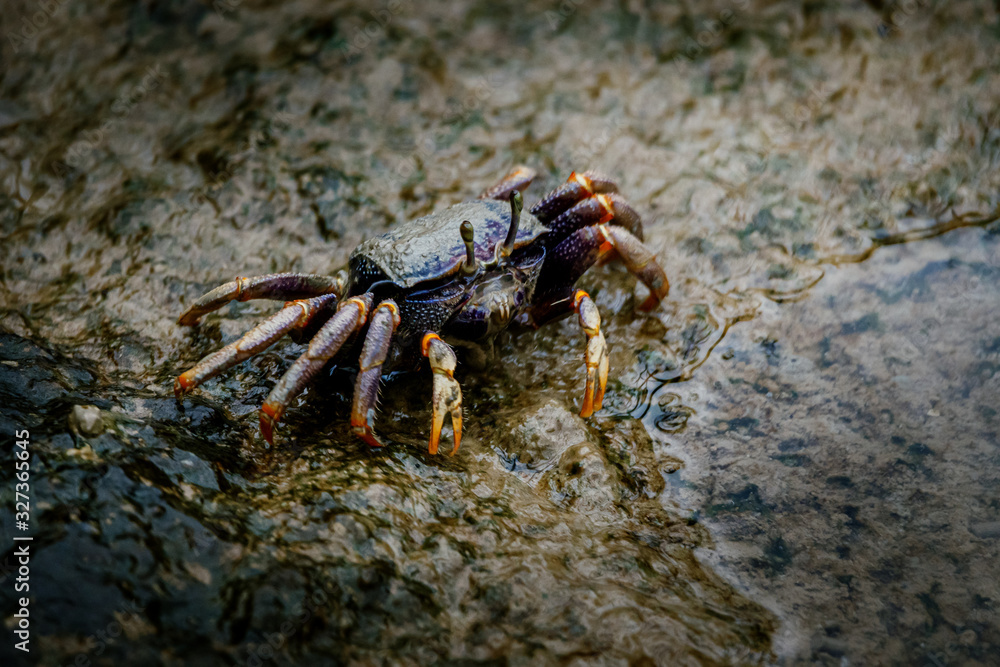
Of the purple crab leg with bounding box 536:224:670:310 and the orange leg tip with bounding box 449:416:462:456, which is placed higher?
the purple crab leg with bounding box 536:224:670:310

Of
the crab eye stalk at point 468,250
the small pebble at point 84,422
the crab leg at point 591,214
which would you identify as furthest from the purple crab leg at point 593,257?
the small pebble at point 84,422

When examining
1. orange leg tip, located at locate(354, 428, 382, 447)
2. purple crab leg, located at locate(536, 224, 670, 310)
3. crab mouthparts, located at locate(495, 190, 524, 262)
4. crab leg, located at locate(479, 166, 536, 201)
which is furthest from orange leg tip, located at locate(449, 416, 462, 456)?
crab leg, located at locate(479, 166, 536, 201)

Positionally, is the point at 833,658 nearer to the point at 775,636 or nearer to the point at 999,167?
the point at 775,636

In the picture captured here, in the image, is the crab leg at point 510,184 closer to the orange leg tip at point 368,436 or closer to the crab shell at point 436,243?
the crab shell at point 436,243

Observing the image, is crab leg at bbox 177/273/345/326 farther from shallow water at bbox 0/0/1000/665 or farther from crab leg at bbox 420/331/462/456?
crab leg at bbox 420/331/462/456

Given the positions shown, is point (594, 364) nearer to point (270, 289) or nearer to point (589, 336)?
point (589, 336)

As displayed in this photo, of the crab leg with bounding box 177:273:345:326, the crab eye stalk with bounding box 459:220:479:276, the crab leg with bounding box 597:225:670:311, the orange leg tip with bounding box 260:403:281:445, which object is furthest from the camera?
the crab leg with bounding box 597:225:670:311

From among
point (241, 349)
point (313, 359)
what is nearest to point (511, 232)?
point (313, 359)
